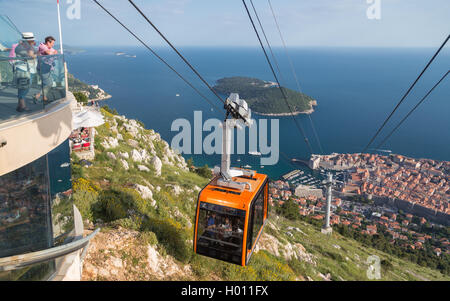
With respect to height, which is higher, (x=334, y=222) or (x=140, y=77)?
(x=140, y=77)

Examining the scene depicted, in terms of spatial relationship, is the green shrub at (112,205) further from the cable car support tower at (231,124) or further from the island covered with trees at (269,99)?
the island covered with trees at (269,99)

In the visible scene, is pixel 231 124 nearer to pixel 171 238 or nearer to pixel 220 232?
pixel 220 232

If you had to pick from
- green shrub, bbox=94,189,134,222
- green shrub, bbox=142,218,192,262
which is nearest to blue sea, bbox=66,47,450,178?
green shrub, bbox=94,189,134,222

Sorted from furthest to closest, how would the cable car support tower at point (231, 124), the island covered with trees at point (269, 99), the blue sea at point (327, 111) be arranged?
the island covered with trees at point (269, 99)
the blue sea at point (327, 111)
the cable car support tower at point (231, 124)

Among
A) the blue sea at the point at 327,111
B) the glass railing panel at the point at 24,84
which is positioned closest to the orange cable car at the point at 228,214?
the glass railing panel at the point at 24,84

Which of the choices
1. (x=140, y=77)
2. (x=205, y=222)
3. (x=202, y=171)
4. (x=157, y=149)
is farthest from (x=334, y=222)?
(x=140, y=77)

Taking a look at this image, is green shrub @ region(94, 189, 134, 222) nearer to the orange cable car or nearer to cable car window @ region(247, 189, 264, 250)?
the orange cable car
